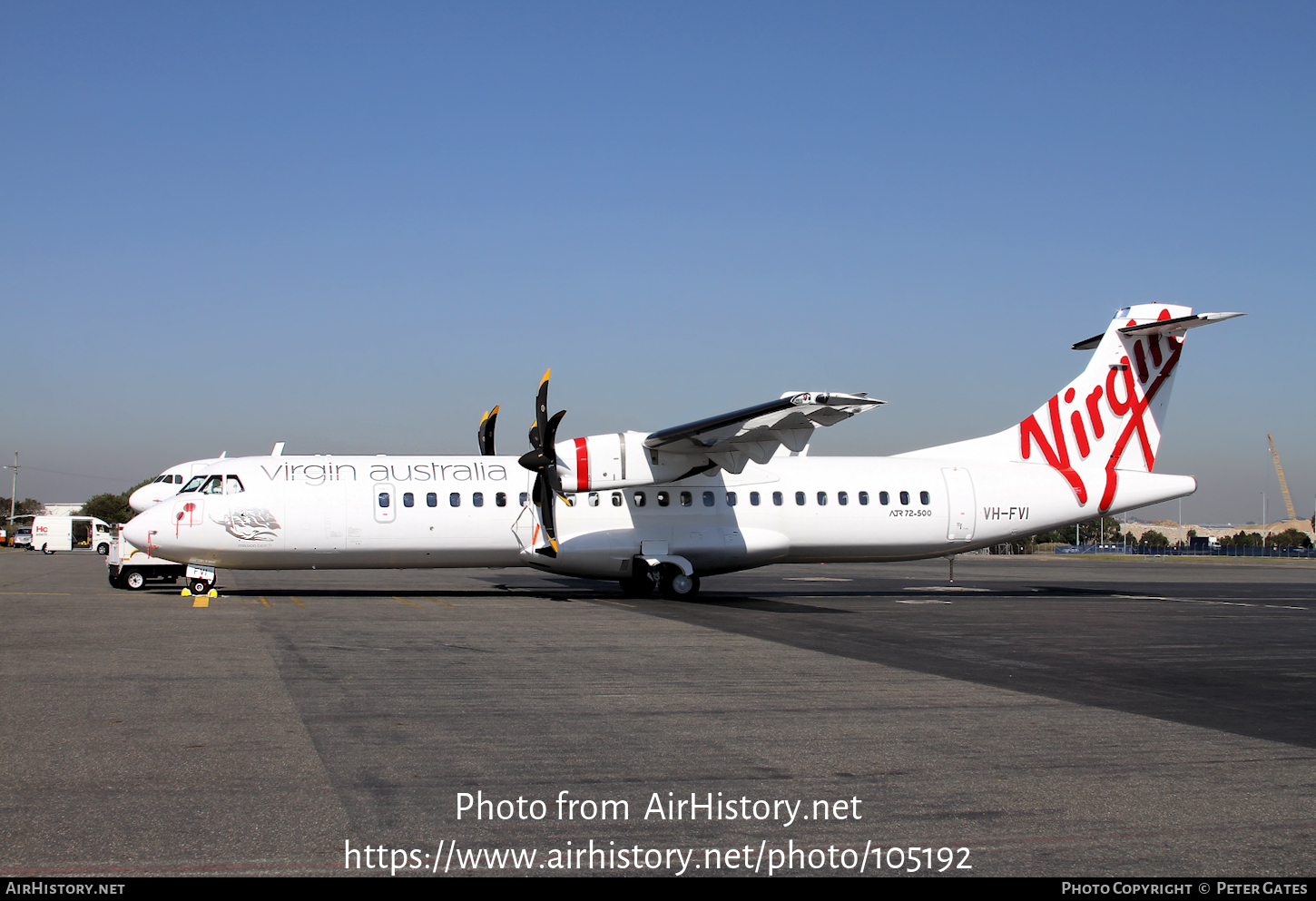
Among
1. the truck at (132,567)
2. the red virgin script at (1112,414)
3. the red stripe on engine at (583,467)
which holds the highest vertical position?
the red virgin script at (1112,414)

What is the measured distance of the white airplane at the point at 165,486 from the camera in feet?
79.7

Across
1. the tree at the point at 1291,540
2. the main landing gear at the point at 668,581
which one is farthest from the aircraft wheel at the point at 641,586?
the tree at the point at 1291,540

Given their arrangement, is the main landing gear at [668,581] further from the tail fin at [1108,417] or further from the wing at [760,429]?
the tail fin at [1108,417]

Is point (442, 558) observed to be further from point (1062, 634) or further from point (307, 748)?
point (307, 748)

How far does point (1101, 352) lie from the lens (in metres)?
27.5

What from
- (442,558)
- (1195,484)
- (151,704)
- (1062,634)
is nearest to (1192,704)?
(1062,634)

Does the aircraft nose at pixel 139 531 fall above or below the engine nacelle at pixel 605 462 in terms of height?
below

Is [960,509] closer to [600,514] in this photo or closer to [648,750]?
[600,514]

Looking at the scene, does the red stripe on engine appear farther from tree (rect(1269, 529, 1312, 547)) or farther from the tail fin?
tree (rect(1269, 529, 1312, 547))

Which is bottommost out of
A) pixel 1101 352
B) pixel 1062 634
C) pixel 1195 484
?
pixel 1062 634

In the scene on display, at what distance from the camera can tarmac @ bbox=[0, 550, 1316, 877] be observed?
5.11m

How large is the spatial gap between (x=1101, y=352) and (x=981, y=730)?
21999 millimetres

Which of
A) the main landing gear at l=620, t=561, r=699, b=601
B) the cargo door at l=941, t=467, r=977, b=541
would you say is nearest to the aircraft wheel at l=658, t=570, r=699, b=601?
the main landing gear at l=620, t=561, r=699, b=601

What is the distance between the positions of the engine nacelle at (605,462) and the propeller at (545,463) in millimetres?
239
